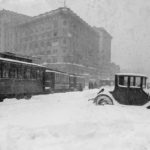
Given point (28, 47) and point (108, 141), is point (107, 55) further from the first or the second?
point (108, 141)

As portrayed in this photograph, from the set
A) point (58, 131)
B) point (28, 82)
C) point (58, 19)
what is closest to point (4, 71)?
point (28, 82)

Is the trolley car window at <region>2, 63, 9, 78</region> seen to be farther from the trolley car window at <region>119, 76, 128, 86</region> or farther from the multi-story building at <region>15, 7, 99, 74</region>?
the multi-story building at <region>15, 7, 99, 74</region>

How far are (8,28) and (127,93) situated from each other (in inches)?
2468

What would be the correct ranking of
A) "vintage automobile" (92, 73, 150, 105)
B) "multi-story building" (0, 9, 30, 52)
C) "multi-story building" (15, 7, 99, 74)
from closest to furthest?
"vintage automobile" (92, 73, 150, 105), "multi-story building" (15, 7, 99, 74), "multi-story building" (0, 9, 30, 52)

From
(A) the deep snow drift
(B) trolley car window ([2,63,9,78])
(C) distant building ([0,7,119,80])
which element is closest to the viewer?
(A) the deep snow drift

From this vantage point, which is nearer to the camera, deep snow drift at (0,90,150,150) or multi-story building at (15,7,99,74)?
deep snow drift at (0,90,150,150)

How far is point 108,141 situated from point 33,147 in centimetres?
153

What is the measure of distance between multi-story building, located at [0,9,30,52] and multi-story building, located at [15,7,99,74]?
1900 mm

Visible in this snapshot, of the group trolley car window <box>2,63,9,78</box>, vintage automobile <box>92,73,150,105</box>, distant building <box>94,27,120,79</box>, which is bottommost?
vintage automobile <box>92,73,150,105</box>

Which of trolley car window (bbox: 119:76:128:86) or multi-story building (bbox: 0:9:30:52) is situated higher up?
multi-story building (bbox: 0:9:30:52)

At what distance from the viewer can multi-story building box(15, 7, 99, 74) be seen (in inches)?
2117

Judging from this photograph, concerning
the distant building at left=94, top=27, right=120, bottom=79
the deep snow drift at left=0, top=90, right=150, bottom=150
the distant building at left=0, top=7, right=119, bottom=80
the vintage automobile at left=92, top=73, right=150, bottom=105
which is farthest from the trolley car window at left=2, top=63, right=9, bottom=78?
the distant building at left=94, top=27, right=120, bottom=79

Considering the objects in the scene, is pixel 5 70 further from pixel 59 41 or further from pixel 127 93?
pixel 59 41

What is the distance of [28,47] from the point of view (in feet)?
205
